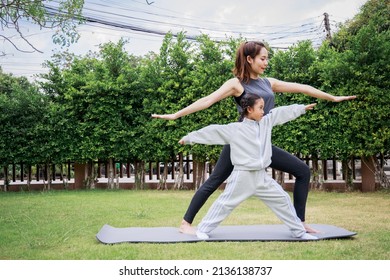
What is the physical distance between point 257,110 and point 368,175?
226 inches

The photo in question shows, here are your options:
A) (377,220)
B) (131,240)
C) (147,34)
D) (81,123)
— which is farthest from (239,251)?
(147,34)

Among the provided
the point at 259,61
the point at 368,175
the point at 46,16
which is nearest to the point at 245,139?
the point at 259,61

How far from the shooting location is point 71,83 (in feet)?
32.7

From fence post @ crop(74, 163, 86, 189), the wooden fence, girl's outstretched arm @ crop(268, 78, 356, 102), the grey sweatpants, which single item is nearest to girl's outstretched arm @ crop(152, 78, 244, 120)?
girl's outstretched arm @ crop(268, 78, 356, 102)

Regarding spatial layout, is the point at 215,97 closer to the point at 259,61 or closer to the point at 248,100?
the point at 248,100

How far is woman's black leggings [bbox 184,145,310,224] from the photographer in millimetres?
4031

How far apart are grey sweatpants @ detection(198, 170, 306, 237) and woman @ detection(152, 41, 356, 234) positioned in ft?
0.61

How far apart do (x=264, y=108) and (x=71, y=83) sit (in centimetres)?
681

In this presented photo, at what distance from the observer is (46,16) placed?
22.0ft

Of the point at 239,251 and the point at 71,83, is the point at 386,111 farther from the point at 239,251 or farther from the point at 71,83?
the point at 71,83

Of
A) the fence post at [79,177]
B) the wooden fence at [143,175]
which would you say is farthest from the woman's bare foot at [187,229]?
the fence post at [79,177]

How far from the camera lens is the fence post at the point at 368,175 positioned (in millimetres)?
8766

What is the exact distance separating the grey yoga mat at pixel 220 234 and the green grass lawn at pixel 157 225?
0.11 metres

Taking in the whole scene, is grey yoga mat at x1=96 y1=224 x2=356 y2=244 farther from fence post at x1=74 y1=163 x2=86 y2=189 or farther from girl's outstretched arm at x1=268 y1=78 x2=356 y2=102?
fence post at x1=74 y1=163 x2=86 y2=189
